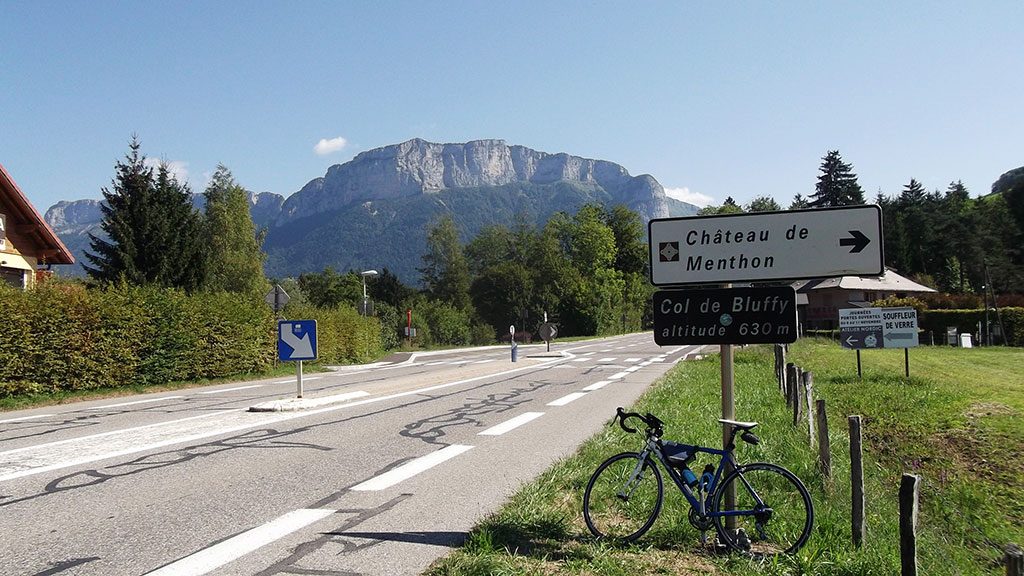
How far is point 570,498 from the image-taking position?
20.7ft

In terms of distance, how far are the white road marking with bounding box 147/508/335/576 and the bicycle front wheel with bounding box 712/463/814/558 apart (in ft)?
10.4

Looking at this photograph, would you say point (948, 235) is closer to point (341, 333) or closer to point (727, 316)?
point (341, 333)

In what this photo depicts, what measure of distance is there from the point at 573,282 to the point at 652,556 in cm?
8149

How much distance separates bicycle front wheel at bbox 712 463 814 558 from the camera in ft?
15.8

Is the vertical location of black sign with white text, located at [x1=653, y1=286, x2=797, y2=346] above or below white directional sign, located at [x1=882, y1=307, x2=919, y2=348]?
above

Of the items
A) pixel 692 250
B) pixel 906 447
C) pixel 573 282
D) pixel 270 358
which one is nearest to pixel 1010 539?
pixel 906 447

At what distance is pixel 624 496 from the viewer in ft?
17.3

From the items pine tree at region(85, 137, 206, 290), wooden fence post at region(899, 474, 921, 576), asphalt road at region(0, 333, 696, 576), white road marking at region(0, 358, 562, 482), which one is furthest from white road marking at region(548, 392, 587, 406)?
pine tree at region(85, 137, 206, 290)

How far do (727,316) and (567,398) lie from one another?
11.0 meters

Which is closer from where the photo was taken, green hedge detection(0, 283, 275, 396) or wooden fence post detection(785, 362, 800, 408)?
wooden fence post detection(785, 362, 800, 408)

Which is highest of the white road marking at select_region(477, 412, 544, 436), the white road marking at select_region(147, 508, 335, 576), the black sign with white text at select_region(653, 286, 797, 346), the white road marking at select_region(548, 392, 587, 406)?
the black sign with white text at select_region(653, 286, 797, 346)

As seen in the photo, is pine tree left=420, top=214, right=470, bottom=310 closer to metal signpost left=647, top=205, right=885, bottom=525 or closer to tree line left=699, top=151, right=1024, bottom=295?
tree line left=699, top=151, right=1024, bottom=295

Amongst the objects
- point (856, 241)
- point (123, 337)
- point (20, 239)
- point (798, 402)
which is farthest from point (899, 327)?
point (20, 239)

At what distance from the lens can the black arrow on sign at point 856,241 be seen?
4816 mm
